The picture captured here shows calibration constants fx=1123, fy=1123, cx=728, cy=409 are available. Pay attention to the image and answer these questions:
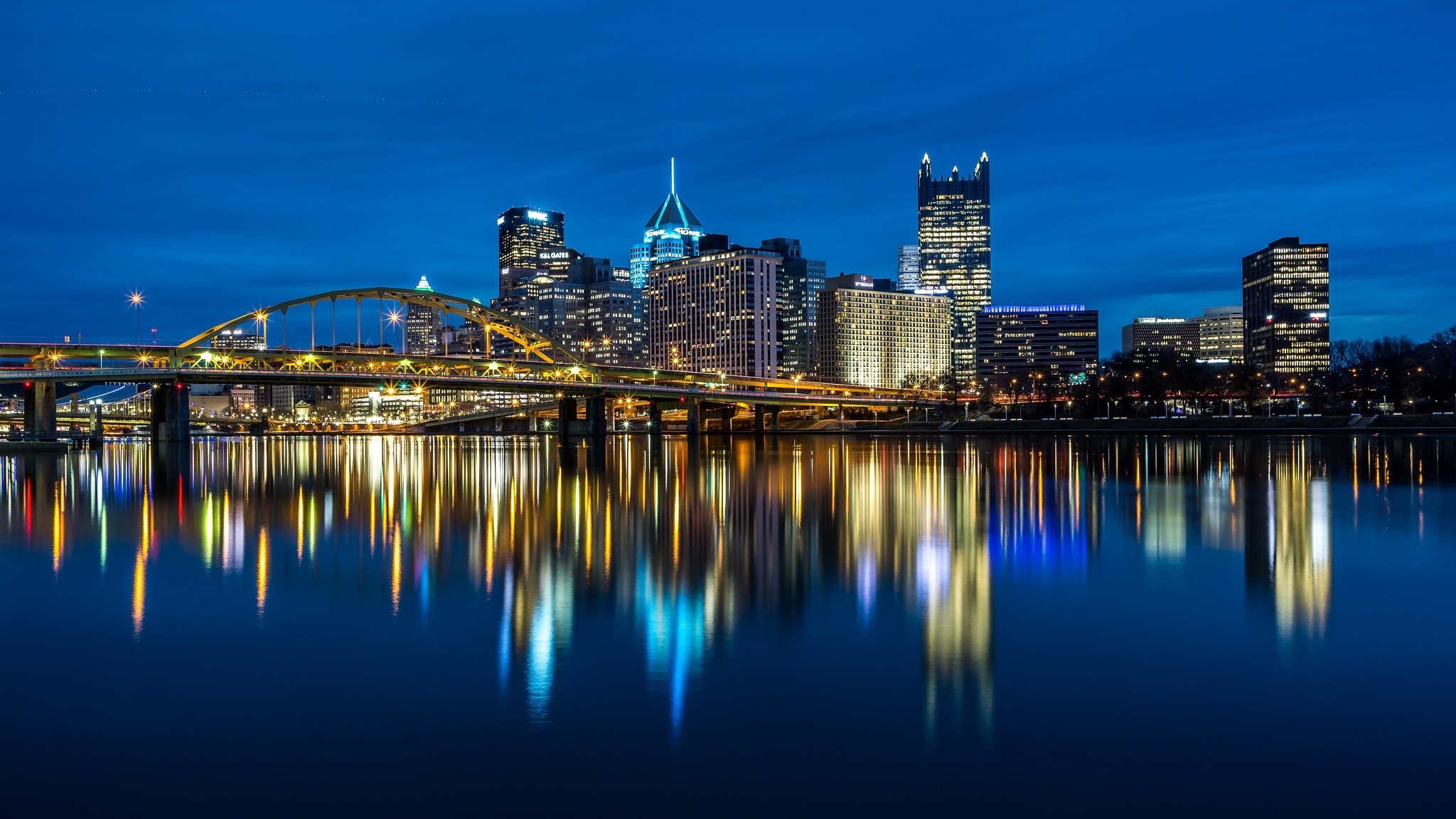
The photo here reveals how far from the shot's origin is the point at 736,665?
10.6 m

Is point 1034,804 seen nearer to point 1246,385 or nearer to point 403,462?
point 403,462

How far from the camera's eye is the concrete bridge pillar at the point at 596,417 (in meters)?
99.2

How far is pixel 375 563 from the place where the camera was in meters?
17.8

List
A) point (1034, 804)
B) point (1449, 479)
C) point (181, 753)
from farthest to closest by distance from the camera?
point (1449, 479)
point (181, 753)
point (1034, 804)

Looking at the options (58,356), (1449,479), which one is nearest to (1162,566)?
(1449,479)

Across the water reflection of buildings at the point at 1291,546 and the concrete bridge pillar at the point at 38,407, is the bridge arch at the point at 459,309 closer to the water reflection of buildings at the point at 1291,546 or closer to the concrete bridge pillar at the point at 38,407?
the concrete bridge pillar at the point at 38,407

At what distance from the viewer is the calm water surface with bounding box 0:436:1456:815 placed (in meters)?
7.52

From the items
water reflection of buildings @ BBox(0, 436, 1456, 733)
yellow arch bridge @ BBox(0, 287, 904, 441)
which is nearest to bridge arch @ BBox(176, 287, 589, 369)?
yellow arch bridge @ BBox(0, 287, 904, 441)

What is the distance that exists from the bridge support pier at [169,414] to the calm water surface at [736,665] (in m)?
66.7

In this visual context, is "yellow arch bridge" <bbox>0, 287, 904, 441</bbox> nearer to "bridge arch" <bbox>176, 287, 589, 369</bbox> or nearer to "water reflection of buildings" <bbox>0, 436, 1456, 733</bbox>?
"bridge arch" <bbox>176, 287, 589, 369</bbox>

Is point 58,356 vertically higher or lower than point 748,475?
higher

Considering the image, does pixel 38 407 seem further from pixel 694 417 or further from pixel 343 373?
pixel 694 417

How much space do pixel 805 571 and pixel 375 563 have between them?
22.5ft

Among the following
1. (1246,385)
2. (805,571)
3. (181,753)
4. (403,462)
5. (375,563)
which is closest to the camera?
(181,753)
